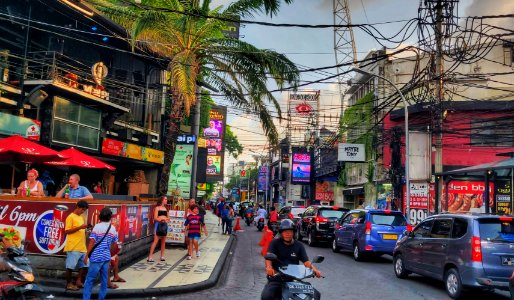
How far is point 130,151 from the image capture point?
25.6m

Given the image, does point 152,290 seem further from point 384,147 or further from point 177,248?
point 384,147

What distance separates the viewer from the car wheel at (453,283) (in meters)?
9.30

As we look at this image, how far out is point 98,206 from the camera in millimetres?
10078

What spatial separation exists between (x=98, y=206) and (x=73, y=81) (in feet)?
38.5

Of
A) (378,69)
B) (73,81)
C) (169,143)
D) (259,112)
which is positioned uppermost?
(378,69)

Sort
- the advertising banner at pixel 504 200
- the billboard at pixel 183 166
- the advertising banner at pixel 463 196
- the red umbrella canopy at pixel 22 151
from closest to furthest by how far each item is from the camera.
Answer: the red umbrella canopy at pixel 22 151, the advertising banner at pixel 504 200, the billboard at pixel 183 166, the advertising banner at pixel 463 196

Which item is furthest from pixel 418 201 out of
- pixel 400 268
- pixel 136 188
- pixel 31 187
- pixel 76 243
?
A: pixel 76 243

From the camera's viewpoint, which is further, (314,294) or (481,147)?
(481,147)

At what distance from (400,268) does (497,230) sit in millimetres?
3357

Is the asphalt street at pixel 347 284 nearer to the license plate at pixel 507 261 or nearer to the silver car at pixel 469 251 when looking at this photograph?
the silver car at pixel 469 251

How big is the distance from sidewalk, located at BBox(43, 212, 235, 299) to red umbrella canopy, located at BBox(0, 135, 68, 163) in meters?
3.70

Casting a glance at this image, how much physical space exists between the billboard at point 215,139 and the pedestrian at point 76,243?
124ft

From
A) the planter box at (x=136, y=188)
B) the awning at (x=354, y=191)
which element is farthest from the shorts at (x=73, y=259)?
the awning at (x=354, y=191)

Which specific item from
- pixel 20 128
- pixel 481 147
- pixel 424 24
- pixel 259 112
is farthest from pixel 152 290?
pixel 481 147
